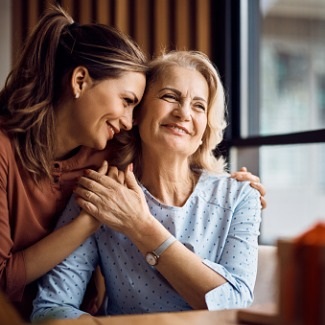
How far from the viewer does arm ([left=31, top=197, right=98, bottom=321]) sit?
1675 millimetres

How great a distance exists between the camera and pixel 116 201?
5.64 ft

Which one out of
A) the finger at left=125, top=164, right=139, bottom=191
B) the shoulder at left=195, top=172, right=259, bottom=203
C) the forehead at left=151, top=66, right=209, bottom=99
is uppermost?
the forehead at left=151, top=66, right=209, bottom=99

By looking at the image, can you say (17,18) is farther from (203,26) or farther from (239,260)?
(239,260)

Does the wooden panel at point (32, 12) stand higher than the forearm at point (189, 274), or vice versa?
the wooden panel at point (32, 12)

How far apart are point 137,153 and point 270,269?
21.4 inches

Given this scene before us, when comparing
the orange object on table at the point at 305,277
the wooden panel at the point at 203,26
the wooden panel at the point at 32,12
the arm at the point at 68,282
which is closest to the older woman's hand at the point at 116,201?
the arm at the point at 68,282

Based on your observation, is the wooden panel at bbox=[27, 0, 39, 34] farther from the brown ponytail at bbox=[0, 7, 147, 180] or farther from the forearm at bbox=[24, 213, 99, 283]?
the forearm at bbox=[24, 213, 99, 283]

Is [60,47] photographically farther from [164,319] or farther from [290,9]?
Result: [290,9]

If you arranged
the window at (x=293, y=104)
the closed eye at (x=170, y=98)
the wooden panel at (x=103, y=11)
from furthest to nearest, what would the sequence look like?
the window at (x=293, y=104), the wooden panel at (x=103, y=11), the closed eye at (x=170, y=98)

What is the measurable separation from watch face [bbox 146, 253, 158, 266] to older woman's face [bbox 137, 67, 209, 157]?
35 cm

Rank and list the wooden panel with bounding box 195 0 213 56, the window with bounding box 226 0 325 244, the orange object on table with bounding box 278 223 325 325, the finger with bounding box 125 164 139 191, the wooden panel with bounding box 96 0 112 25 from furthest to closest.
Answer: the window with bounding box 226 0 325 244
the wooden panel with bounding box 96 0 112 25
the wooden panel with bounding box 195 0 213 56
the finger with bounding box 125 164 139 191
the orange object on table with bounding box 278 223 325 325

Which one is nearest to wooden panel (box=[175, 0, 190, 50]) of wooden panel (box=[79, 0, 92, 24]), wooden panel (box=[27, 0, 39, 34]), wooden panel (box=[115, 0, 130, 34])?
wooden panel (box=[115, 0, 130, 34])

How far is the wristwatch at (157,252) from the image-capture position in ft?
5.30

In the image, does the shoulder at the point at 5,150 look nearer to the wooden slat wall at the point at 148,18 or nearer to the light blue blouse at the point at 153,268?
the light blue blouse at the point at 153,268
